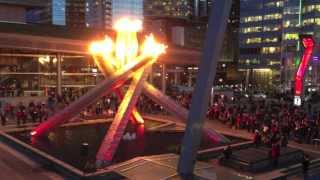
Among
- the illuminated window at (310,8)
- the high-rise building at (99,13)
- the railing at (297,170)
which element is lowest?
the railing at (297,170)

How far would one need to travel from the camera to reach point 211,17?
13.1 meters

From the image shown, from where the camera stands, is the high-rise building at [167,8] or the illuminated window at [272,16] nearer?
the illuminated window at [272,16]

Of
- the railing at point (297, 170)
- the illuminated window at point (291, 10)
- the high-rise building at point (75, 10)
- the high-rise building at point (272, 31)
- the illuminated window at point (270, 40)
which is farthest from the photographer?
the high-rise building at point (75, 10)

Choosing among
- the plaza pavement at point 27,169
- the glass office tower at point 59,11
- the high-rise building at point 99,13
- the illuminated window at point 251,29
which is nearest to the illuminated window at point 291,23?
the illuminated window at point 251,29

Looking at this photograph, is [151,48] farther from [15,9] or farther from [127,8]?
[127,8]

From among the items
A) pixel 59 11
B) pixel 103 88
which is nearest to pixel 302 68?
pixel 103 88

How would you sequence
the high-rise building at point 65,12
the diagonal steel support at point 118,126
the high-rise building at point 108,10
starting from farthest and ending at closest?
the high-rise building at point 65,12 < the high-rise building at point 108,10 < the diagonal steel support at point 118,126

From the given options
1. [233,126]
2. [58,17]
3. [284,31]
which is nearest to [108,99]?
[233,126]

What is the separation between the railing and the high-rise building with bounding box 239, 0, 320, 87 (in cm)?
7004

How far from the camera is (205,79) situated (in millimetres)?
13289

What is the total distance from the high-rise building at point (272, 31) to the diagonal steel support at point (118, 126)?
69.5 meters

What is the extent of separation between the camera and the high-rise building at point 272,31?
9681cm

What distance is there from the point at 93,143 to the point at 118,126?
3.25 meters

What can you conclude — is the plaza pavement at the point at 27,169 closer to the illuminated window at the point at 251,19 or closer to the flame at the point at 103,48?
the flame at the point at 103,48
